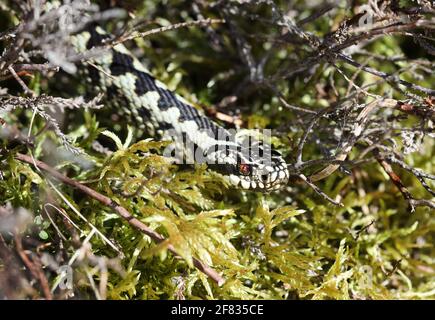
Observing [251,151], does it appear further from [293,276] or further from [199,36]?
[199,36]

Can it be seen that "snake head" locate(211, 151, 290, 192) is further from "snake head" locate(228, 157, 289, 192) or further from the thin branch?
the thin branch

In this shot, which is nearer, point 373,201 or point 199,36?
point 373,201

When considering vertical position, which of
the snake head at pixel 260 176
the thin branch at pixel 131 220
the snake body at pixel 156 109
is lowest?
the thin branch at pixel 131 220

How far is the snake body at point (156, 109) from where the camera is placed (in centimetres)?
263

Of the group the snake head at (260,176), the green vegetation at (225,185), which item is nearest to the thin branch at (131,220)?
the green vegetation at (225,185)

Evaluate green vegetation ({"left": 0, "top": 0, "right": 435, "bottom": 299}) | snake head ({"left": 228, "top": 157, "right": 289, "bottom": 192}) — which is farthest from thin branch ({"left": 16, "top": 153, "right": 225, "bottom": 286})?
snake head ({"left": 228, "top": 157, "right": 289, "bottom": 192})

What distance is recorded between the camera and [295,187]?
2715mm

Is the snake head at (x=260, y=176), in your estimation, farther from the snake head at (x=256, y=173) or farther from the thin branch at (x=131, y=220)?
the thin branch at (x=131, y=220)

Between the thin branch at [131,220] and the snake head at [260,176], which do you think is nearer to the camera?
the thin branch at [131,220]

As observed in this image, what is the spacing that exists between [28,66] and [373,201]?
203 centimetres

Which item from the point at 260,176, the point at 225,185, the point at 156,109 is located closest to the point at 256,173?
the point at 260,176

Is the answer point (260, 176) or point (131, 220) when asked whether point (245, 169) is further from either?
point (131, 220)

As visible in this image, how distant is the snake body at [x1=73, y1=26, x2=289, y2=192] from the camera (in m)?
2.63
